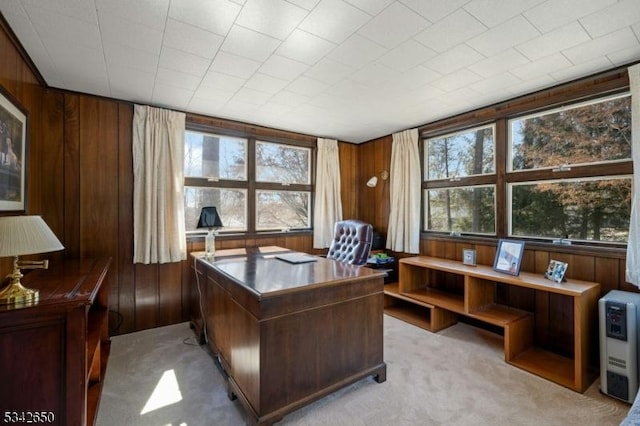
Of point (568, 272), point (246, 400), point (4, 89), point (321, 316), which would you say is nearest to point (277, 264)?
point (321, 316)

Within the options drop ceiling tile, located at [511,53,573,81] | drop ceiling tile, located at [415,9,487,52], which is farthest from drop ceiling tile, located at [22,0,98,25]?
drop ceiling tile, located at [511,53,573,81]

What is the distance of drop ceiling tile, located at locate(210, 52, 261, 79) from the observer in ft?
7.15

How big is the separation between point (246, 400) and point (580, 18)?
10.2 feet

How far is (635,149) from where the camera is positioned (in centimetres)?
213

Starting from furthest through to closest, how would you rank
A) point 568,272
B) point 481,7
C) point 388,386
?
point 568,272 < point 388,386 < point 481,7

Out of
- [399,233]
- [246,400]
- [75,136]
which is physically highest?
[75,136]

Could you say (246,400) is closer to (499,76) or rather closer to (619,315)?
(619,315)

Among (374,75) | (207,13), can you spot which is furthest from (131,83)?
(374,75)

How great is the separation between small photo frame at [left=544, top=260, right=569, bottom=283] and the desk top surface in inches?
62.0

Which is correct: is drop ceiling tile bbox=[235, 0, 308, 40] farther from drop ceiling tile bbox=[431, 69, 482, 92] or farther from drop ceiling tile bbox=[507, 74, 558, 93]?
drop ceiling tile bbox=[507, 74, 558, 93]

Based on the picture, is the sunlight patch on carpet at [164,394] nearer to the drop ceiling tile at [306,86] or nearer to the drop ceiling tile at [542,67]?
the drop ceiling tile at [306,86]

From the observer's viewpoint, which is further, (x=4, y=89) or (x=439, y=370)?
(x=439, y=370)

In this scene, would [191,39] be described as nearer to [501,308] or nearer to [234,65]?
[234,65]

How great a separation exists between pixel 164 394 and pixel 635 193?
3.76 metres
